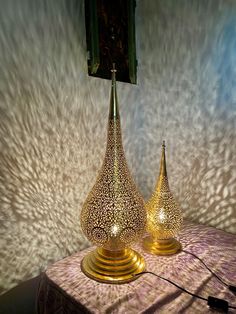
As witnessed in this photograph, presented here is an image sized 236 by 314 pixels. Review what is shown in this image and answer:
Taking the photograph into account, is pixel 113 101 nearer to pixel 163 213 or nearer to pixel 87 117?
pixel 87 117

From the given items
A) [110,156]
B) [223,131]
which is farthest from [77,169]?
[223,131]

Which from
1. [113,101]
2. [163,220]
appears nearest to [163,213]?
[163,220]

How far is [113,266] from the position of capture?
2.28 feet

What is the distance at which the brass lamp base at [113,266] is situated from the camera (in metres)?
0.67

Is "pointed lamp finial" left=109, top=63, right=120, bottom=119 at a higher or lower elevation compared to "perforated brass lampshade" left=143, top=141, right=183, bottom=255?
higher

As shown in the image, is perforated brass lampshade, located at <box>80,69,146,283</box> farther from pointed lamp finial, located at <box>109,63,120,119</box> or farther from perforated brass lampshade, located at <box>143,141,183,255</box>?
perforated brass lampshade, located at <box>143,141,183,255</box>

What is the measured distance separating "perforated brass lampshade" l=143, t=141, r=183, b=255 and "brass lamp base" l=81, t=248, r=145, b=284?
0.32ft

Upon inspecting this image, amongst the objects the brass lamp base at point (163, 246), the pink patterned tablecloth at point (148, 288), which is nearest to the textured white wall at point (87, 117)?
the pink patterned tablecloth at point (148, 288)

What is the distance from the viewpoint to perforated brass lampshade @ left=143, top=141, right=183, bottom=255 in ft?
2.64

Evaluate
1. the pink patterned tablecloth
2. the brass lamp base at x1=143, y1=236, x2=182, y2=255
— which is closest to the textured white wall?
the pink patterned tablecloth

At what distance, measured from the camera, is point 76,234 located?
91 cm

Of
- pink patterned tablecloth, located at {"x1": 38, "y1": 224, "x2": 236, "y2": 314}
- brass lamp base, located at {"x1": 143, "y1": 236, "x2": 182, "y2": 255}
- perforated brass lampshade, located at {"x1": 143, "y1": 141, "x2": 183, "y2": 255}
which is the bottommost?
pink patterned tablecloth, located at {"x1": 38, "y1": 224, "x2": 236, "y2": 314}

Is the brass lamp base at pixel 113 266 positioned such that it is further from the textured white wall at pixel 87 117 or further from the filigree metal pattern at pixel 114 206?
the textured white wall at pixel 87 117

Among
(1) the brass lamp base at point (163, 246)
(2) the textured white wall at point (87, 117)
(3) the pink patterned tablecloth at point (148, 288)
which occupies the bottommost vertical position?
(3) the pink patterned tablecloth at point (148, 288)
